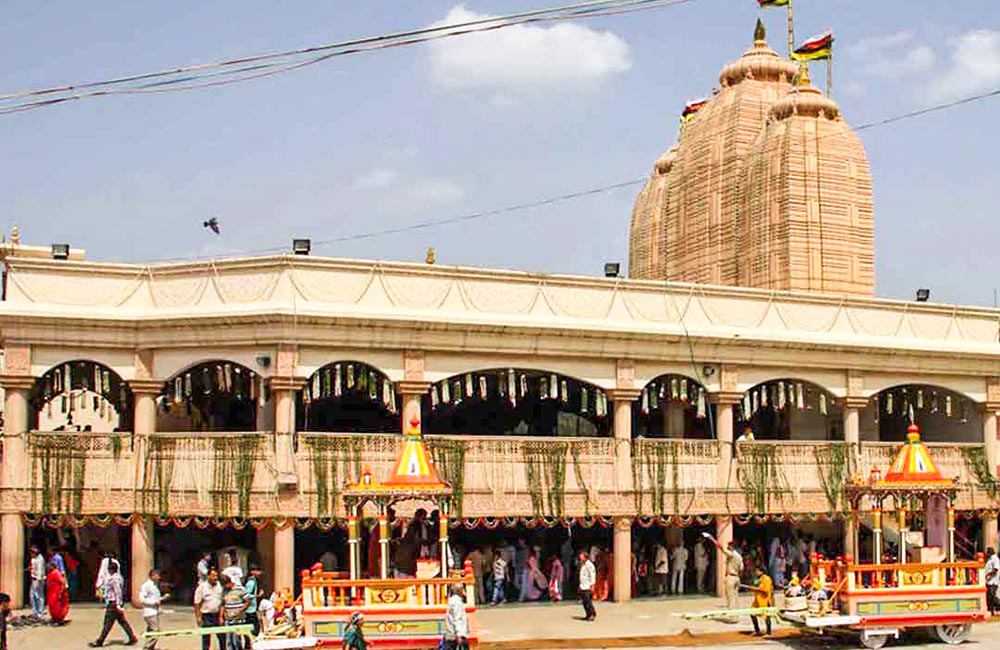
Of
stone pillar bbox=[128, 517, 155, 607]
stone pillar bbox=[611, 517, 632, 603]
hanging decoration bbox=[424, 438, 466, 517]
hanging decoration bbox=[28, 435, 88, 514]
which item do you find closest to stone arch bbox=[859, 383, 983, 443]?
stone pillar bbox=[611, 517, 632, 603]

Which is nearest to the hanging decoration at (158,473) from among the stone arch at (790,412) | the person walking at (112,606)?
the person walking at (112,606)

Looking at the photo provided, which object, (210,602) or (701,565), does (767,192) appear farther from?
(210,602)

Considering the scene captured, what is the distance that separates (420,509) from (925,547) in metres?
9.67

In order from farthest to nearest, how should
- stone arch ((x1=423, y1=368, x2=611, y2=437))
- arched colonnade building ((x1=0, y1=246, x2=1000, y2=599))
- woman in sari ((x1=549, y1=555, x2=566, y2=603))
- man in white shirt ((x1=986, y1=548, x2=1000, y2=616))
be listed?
stone arch ((x1=423, y1=368, x2=611, y2=437))
woman in sari ((x1=549, y1=555, x2=566, y2=603))
man in white shirt ((x1=986, y1=548, x2=1000, y2=616))
arched colonnade building ((x1=0, y1=246, x2=1000, y2=599))

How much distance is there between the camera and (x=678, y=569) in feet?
101

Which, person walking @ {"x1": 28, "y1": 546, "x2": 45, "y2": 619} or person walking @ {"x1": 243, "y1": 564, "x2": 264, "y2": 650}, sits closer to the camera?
person walking @ {"x1": 243, "y1": 564, "x2": 264, "y2": 650}

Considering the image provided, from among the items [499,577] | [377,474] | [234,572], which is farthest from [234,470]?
[499,577]

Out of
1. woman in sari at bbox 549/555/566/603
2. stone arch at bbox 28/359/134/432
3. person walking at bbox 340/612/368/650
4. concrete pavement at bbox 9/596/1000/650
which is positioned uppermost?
stone arch at bbox 28/359/134/432

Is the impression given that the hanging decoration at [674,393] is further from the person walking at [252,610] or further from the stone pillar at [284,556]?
the person walking at [252,610]

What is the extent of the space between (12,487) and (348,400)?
344 inches

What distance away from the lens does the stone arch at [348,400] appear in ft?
90.2

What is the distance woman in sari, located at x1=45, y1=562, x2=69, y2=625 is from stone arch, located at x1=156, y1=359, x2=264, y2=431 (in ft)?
15.5

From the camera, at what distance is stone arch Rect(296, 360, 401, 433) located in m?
27.5

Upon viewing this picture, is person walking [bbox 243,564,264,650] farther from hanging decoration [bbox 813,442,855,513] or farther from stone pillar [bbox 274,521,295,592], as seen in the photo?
hanging decoration [bbox 813,442,855,513]
